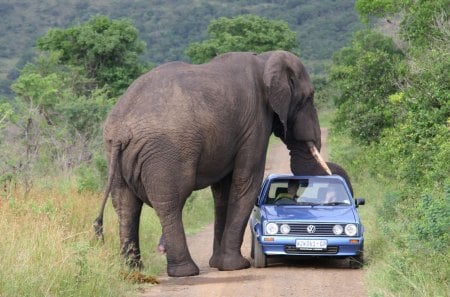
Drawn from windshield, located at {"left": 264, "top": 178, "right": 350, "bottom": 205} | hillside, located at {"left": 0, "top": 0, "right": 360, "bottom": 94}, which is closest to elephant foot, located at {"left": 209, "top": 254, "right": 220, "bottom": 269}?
windshield, located at {"left": 264, "top": 178, "right": 350, "bottom": 205}

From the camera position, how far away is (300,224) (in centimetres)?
1388

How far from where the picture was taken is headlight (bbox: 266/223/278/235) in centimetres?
1389

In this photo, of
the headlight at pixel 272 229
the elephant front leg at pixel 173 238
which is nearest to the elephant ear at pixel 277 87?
the headlight at pixel 272 229

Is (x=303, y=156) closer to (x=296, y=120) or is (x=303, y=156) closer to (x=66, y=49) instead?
(x=296, y=120)

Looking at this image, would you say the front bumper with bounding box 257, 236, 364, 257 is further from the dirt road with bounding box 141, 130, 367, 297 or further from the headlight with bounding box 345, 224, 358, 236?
the dirt road with bounding box 141, 130, 367, 297

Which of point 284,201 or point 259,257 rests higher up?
point 284,201

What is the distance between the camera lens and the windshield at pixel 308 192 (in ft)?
48.9

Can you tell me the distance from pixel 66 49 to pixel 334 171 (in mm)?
27882

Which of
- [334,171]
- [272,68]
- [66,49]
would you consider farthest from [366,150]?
[66,49]

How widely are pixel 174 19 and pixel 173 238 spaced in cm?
11190

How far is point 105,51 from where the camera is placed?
41938 millimetres

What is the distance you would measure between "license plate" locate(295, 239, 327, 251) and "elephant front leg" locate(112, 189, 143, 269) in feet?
6.82

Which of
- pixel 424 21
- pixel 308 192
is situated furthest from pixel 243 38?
pixel 308 192

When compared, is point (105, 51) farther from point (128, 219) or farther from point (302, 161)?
point (128, 219)
